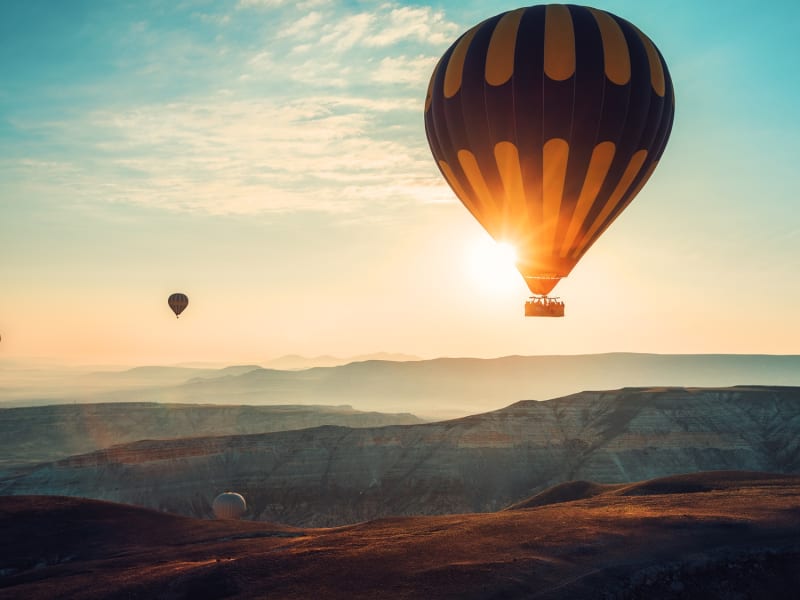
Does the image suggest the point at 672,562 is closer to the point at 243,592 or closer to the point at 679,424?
the point at 243,592

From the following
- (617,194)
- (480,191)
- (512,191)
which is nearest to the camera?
(512,191)

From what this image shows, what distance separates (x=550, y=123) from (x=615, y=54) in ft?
12.3

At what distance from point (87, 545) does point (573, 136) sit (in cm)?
3584

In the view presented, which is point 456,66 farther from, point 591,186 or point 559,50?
point 591,186

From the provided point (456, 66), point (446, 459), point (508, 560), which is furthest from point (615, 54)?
point (446, 459)

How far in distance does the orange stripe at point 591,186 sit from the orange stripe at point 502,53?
499cm

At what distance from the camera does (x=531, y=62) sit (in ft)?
108

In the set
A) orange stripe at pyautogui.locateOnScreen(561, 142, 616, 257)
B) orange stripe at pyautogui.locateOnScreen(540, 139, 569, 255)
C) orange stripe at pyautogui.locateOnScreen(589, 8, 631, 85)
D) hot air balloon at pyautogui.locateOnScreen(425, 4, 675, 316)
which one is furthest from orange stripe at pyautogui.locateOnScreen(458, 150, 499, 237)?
orange stripe at pyautogui.locateOnScreen(589, 8, 631, 85)

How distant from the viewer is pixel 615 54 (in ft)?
108

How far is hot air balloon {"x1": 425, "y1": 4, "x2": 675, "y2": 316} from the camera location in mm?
33031

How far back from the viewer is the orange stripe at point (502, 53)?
3322 centimetres

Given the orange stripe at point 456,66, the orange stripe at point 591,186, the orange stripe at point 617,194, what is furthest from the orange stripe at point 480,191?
the orange stripe at point 617,194

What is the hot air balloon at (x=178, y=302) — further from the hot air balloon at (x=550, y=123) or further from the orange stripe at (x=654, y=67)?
the orange stripe at (x=654, y=67)

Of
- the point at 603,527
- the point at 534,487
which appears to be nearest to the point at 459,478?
the point at 534,487
